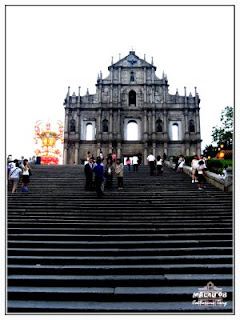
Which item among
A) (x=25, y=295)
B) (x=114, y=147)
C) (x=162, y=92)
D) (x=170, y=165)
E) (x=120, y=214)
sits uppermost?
(x=162, y=92)

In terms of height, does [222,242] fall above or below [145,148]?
below

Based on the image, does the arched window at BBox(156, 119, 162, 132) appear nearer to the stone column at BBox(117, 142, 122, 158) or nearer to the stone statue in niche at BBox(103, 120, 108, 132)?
the stone column at BBox(117, 142, 122, 158)

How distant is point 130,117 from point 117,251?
30.2 m

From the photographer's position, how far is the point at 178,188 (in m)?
12.5

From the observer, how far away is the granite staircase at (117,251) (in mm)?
4594

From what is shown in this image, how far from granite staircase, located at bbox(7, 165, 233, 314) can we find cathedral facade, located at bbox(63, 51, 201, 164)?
23.5m

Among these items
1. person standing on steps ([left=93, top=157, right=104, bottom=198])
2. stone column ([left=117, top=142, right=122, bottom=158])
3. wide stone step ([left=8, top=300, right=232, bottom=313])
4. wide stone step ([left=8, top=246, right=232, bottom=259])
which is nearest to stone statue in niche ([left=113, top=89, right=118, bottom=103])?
stone column ([left=117, top=142, right=122, bottom=158])

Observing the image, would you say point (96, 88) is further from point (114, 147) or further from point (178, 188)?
point (178, 188)

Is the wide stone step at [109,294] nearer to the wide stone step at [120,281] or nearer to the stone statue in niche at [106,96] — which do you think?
the wide stone step at [120,281]

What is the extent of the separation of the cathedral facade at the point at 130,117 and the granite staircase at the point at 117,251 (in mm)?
23478

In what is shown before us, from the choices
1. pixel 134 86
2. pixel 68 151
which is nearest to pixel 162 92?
pixel 134 86

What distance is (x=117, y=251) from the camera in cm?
620

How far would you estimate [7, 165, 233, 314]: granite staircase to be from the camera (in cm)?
459

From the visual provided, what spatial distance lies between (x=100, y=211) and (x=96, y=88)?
29.4m
